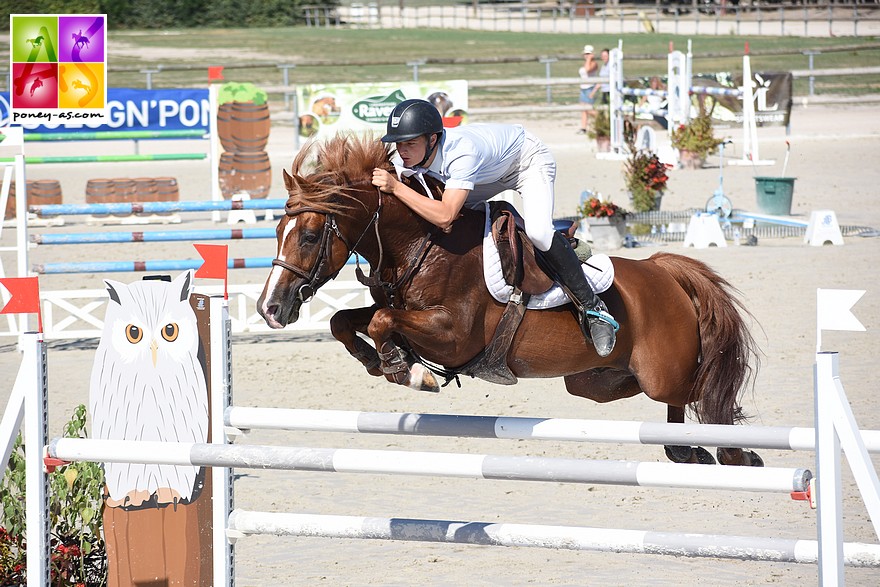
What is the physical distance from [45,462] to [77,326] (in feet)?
19.7

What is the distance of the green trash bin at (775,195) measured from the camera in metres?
12.0

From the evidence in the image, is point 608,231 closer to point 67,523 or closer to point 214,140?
point 214,140

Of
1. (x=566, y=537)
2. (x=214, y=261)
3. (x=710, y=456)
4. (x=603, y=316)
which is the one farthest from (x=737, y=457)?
(x=214, y=261)

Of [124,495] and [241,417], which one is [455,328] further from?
[124,495]

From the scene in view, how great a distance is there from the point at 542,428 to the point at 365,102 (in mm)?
11773

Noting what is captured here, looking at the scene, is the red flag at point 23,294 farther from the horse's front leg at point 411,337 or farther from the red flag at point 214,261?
the horse's front leg at point 411,337

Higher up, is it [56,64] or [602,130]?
[602,130]

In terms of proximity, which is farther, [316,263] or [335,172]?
[335,172]

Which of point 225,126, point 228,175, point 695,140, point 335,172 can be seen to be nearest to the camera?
point 335,172

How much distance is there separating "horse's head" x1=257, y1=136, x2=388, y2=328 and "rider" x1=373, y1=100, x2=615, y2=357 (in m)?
0.10

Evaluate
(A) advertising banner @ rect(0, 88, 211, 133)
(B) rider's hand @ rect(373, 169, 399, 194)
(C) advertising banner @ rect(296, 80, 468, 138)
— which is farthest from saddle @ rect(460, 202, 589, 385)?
(A) advertising banner @ rect(0, 88, 211, 133)

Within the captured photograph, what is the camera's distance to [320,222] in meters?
3.50

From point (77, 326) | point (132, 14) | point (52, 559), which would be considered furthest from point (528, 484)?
point (132, 14)

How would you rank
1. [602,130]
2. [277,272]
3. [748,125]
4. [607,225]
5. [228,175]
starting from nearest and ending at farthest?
[277,272] → [607,225] → [228,175] → [748,125] → [602,130]
